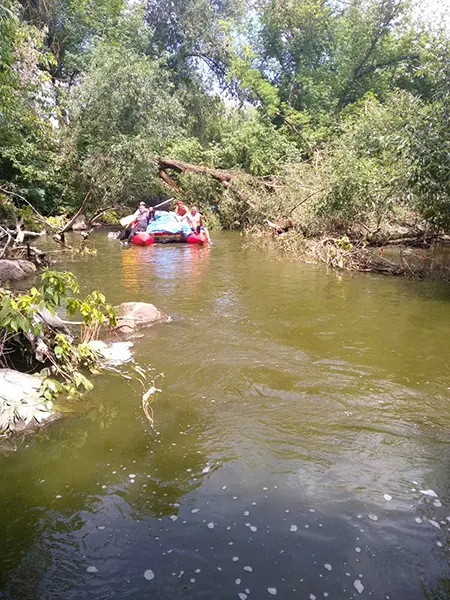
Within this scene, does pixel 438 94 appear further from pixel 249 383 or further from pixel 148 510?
pixel 148 510

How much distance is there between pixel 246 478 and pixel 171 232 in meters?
13.6

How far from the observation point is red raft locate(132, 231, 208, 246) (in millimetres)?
15664

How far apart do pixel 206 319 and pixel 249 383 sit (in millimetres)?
2405

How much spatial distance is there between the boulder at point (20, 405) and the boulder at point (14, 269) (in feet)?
19.6

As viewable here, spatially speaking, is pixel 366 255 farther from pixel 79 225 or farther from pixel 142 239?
pixel 79 225

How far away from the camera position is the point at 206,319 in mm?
7410

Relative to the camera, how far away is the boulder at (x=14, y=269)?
32.5 feet

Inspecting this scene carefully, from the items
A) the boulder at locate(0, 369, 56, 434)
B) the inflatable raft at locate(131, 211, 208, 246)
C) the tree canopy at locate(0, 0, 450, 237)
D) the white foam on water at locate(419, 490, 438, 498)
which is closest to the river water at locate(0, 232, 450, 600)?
the white foam on water at locate(419, 490, 438, 498)

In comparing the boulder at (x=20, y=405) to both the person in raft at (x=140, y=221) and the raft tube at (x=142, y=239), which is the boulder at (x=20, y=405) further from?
the person in raft at (x=140, y=221)

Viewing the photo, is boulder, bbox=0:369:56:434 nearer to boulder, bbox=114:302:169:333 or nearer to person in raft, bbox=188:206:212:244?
boulder, bbox=114:302:169:333

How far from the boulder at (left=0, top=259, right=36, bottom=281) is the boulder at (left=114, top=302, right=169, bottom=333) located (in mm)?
4011

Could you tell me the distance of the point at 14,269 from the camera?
10141 mm

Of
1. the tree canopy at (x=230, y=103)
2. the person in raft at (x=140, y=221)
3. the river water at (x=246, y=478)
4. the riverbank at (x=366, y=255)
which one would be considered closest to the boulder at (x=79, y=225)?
the tree canopy at (x=230, y=103)

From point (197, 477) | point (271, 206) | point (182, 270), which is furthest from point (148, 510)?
point (271, 206)
